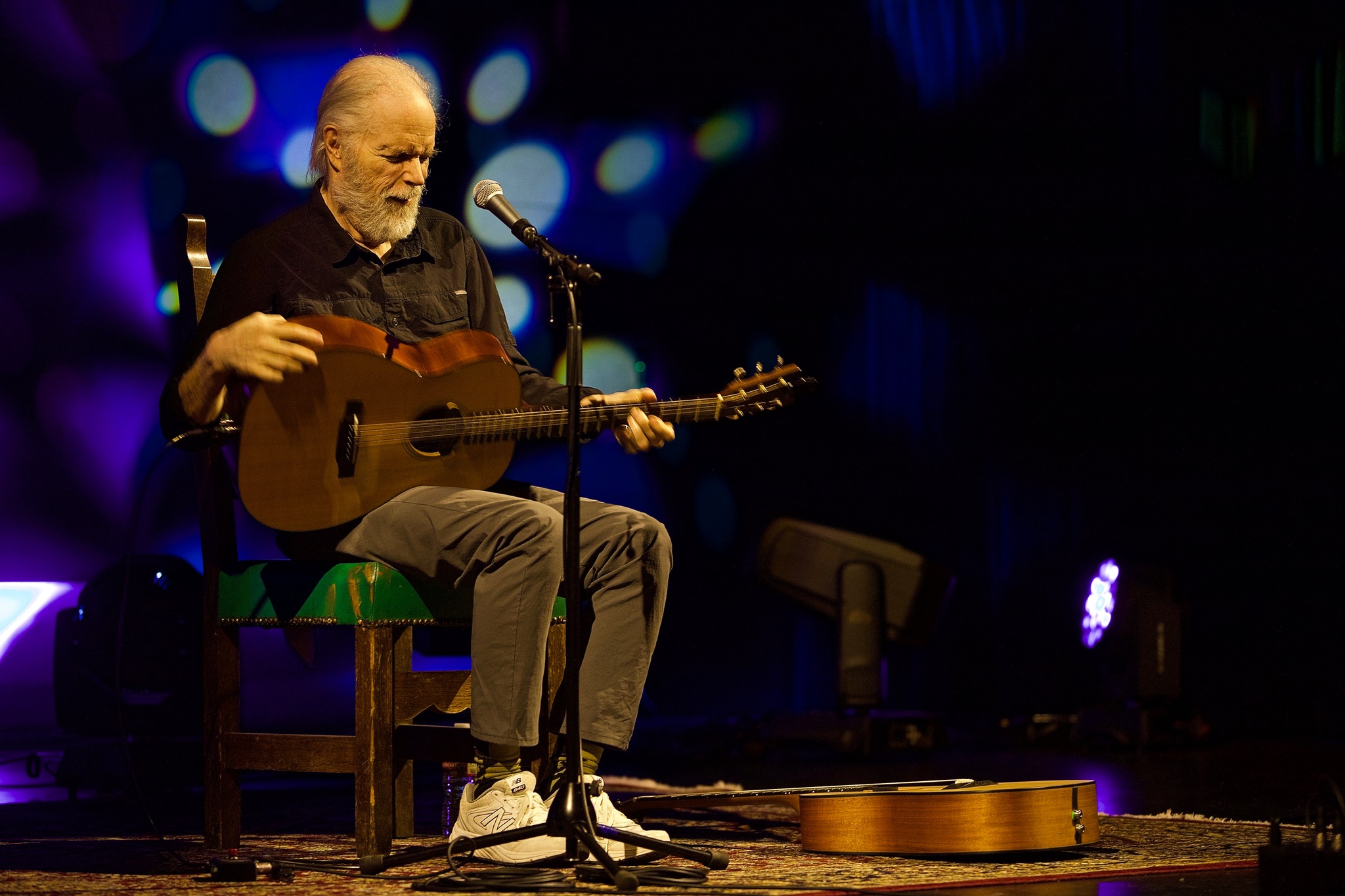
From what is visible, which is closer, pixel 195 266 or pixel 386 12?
pixel 195 266

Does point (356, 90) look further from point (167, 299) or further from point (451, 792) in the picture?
point (167, 299)

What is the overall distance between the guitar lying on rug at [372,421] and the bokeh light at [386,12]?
265 cm

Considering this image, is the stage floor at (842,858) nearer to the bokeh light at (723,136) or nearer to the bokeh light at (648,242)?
the bokeh light at (648,242)

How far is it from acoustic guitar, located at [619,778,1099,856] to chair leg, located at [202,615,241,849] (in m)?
0.92

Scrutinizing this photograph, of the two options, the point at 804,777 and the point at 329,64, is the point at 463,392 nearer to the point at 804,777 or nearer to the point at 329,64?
the point at 804,777

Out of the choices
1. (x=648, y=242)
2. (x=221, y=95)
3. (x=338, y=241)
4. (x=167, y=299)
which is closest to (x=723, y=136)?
(x=648, y=242)

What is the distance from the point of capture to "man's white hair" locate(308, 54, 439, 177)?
2699 mm

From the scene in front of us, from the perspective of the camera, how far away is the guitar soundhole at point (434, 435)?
246cm

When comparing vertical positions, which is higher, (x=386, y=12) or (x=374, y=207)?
(x=386, y=12)

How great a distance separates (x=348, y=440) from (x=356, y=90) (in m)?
0.73

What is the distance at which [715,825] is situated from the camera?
2859 millimetres

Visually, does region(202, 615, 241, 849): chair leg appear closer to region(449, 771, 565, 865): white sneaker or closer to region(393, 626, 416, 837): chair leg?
region(393, 626, 416, 837): chair leg

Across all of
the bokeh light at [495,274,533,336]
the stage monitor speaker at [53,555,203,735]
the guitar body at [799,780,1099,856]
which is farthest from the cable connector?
the bokeh light at [495,274,533,336]

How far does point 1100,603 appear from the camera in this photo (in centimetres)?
488
